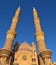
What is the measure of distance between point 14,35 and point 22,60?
8.50 m

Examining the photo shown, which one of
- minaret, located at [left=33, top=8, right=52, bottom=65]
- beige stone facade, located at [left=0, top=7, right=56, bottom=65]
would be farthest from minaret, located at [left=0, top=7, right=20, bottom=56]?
minaret, located at [left=33, top=8, right=52, bottom=65]

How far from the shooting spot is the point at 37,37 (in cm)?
4238

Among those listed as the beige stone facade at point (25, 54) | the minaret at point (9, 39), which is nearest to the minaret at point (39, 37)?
the beige stone facade at point (25, 54)

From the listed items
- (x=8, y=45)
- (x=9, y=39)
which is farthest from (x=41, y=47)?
(x=9, y=39)

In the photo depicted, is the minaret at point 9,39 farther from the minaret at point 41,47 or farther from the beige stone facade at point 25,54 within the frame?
the minaret at point 41,47

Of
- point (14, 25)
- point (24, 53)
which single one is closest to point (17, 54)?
point (24, 53)

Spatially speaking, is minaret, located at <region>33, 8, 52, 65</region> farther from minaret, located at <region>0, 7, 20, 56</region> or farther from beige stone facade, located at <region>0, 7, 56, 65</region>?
minaret, located at <region>0, 7, 20, 56</region>

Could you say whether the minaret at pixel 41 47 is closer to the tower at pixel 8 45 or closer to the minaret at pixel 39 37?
the minaret at pixel 39 37

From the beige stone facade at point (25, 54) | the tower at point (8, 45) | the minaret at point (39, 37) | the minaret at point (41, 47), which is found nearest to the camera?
the tower at point (8, 45)

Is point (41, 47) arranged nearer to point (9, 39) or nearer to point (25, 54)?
point (25, 54)

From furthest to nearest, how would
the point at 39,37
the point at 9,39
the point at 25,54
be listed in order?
the point at 25,54
the point at 39,37
the point at 9,39

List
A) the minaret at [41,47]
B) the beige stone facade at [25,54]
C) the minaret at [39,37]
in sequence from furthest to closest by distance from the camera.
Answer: the minaret at [39,37], the beige stone facade at [25,54], the minaret at [41,47]

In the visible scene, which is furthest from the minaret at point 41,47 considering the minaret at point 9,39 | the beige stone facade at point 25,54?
the minaret at point 9,39

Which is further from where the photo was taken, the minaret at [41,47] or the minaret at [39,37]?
the minaret at [39,37]
